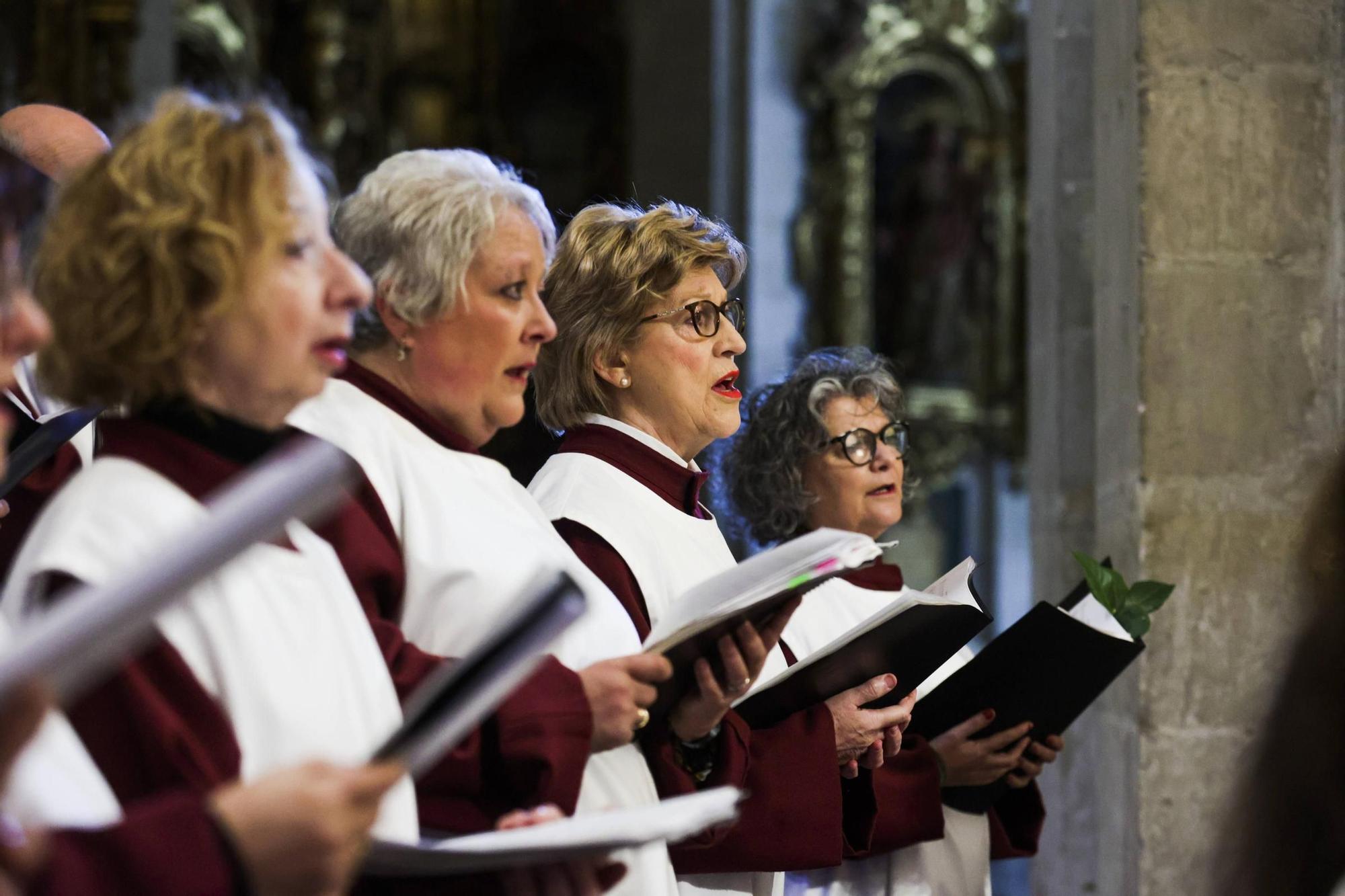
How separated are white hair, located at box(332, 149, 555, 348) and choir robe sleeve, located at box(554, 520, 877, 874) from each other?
2.10 feet

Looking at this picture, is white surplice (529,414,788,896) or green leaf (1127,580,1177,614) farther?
green leaf (1127,580,1177,614)

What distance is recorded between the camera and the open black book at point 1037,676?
134 inches

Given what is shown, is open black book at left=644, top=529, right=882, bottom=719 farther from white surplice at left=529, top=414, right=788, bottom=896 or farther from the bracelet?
white surplice at left=529, top=414, right=788, bottom=896

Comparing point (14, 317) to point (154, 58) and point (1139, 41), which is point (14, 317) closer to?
point (1139, 41)

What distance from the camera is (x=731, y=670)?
2705 mm

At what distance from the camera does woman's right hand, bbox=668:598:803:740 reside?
269cm

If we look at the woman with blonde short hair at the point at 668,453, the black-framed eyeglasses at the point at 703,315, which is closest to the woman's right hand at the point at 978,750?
the woman with blonde short hair at the point at 668,453

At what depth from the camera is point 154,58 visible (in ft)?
33.4

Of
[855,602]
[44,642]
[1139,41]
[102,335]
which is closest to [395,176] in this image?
[102,335]

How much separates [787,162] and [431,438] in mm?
8780

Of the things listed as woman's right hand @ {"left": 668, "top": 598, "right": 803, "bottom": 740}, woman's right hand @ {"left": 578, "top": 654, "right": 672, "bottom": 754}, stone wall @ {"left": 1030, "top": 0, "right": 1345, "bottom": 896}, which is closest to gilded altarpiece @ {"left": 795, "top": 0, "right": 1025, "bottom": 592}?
stone wall @ {"left": 1030, "top": 0, "right": 1345, "bottom": 896}

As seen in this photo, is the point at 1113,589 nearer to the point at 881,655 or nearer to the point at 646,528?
the point at 881,655

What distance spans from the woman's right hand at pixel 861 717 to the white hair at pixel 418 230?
1.13 m

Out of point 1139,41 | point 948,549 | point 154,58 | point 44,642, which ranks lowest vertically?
point 948,549
